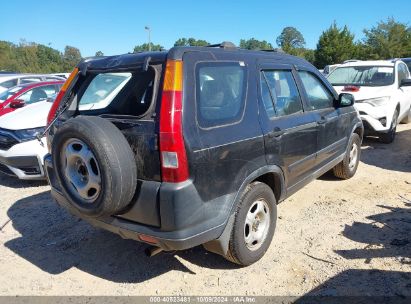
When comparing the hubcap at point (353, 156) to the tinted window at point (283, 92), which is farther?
the hubcap at point (353, 156)

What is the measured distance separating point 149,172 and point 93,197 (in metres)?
0.48

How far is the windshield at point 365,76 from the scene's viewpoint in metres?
8.09

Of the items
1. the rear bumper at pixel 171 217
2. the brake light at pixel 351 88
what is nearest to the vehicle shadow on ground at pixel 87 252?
the rear bumper at pixel 171 217

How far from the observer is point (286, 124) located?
11.9ft

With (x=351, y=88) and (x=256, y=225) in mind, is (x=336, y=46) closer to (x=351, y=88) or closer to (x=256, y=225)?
(x=351, y=88)

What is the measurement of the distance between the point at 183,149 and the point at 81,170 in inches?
33.8

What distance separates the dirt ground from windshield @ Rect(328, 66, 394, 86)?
3844 millimetres

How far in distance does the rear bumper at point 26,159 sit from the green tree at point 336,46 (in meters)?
45.4

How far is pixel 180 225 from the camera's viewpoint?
2.60 meters

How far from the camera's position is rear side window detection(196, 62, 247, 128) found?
2.79 m

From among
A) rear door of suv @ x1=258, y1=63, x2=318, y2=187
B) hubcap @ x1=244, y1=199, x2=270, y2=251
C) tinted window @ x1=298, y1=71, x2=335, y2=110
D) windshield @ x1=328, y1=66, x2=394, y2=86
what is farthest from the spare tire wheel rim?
windshield @ x1=328, y1=66, x2=394, y2=86

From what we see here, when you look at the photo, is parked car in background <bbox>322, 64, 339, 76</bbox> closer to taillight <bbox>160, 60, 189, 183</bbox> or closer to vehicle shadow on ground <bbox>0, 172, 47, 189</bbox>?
vehicle shadow on ground <bbox>0, 172, 47, 189</bbox>

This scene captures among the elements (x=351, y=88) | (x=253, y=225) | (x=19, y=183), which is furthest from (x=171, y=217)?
(x=351, y=88)

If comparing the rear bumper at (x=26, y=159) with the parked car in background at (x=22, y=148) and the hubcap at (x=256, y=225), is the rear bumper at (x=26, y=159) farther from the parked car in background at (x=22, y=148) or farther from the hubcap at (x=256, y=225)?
the hubcap at (x=256, y=225)
